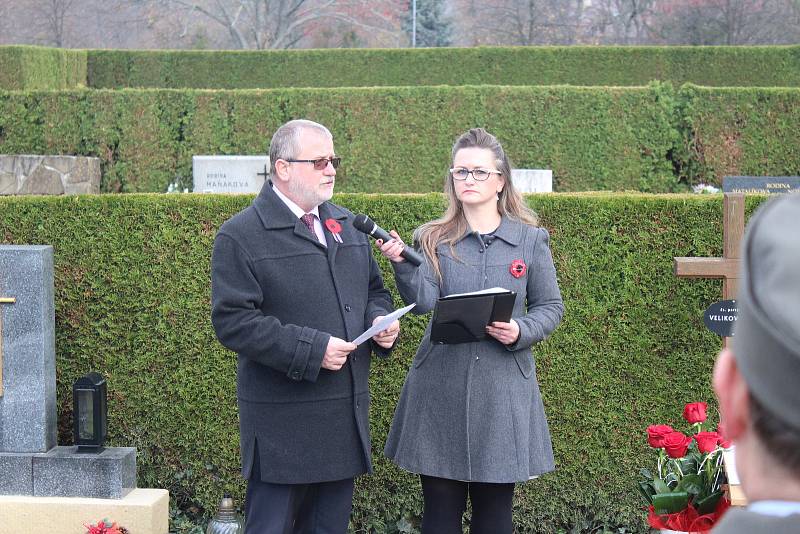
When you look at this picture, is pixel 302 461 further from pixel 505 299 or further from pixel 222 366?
pixel 222 366

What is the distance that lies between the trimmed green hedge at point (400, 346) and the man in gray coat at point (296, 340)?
127 cm

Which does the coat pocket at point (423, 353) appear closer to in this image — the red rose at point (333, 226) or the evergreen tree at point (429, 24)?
the red rose at point (333, 226)

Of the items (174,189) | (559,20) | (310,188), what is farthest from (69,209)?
(559,20)

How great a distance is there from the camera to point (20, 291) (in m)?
4.66

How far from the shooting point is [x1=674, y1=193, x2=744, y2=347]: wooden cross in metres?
4.36

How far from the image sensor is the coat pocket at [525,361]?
12.2ft

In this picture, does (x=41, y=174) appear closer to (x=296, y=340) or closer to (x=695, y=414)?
(x=296, y=340)

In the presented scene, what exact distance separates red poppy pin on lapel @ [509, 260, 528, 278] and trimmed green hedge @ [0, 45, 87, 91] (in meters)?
11.9

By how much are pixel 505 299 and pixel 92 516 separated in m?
2.46

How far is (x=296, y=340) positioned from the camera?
3350mm

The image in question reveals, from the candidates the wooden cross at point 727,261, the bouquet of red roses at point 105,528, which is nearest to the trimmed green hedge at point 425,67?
the wooden cross at point 727,261

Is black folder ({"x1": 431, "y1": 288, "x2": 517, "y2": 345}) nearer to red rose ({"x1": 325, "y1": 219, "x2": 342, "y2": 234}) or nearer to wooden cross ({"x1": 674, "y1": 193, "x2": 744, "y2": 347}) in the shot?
red rose ({"x1": 325, "y1": 219, "x2": 342, "y2": 234})

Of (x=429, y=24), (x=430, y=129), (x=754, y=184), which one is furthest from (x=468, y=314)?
(x=429, y=24)

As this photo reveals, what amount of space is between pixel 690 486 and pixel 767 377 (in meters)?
2.71
